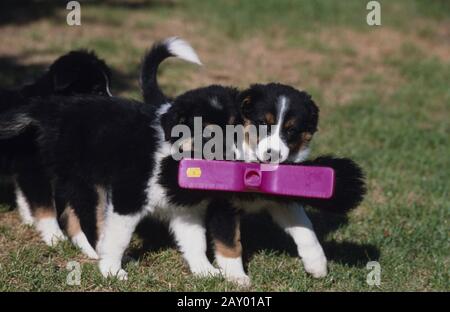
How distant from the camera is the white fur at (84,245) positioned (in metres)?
4.96

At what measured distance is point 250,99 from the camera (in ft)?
14.8

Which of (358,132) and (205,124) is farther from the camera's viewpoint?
(358,132)

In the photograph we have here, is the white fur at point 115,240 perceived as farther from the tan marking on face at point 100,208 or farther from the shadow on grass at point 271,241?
the shadow on grass at point 271,241

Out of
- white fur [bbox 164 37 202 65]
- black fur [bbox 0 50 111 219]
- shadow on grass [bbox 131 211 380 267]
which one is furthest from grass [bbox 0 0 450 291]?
white fur [bbox 164 37 202 65]

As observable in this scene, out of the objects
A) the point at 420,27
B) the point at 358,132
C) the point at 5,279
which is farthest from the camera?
the point at 420,27

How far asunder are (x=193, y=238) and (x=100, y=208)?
61cm

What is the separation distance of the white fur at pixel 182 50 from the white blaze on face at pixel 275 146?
903 millimetres

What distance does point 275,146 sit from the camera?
4.33 m

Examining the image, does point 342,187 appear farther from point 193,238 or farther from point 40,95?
point 40,95

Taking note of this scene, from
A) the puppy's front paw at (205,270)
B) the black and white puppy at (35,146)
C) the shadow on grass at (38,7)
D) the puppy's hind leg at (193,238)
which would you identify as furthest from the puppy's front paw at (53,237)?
the shadow on grass at (38,7)
